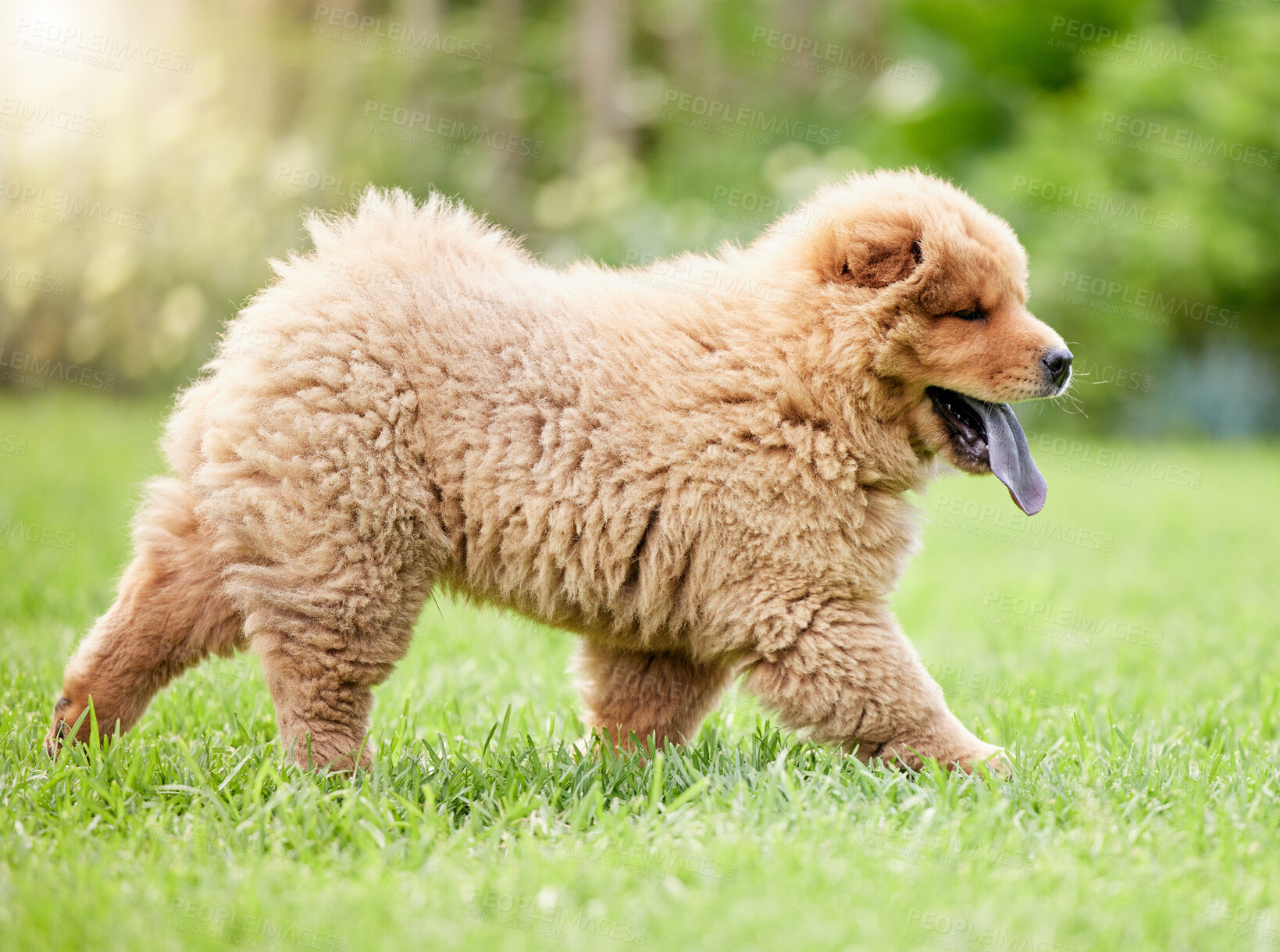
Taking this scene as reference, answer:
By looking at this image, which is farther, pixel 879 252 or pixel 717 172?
pixel 717 172

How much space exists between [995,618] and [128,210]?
891 centimetres

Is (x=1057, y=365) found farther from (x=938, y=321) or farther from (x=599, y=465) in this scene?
(x=599, y=465)

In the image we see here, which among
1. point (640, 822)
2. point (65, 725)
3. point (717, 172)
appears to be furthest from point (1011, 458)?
point (717, 172)

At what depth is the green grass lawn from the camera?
8.11ft

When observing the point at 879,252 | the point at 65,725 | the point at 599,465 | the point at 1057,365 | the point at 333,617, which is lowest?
the point at 65,725

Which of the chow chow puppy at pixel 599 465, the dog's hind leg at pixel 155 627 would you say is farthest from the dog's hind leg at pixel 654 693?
the dog's hind leg at pixel 155 627

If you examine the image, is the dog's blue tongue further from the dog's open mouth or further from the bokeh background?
the bokeh background

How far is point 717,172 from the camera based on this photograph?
14.4m

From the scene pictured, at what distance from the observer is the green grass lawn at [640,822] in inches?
97.3

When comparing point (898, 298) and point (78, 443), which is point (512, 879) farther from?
point (78, 443)

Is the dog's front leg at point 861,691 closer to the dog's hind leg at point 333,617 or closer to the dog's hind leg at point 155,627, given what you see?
the dog's hind leg at point 333,617

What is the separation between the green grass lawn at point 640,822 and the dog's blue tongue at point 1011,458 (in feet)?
2.48

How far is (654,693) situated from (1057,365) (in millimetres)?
1548

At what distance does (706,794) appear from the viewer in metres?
3.17
